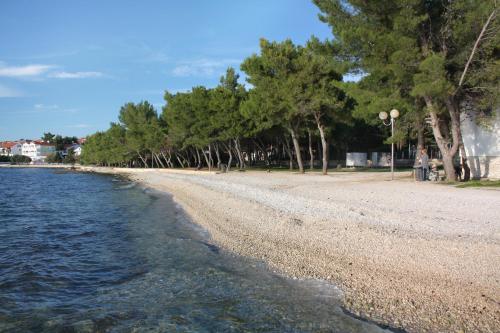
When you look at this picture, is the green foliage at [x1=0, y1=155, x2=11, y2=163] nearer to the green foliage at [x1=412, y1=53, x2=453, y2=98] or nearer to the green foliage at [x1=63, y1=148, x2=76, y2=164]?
the green foliage at [x1=63, y1=148, x2=76, y2=164]

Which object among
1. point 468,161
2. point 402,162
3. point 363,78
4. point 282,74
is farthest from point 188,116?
point 468,161

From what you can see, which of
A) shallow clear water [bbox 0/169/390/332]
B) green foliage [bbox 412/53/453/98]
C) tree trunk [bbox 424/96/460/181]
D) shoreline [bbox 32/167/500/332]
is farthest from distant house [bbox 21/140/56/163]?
shoreline [bbox 32/167/500/332]

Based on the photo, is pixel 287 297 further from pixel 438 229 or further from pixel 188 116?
pixel 188 116

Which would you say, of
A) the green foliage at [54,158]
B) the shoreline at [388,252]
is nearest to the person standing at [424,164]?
the shoreline at [388,252]

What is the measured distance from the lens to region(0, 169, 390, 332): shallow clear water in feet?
18.6

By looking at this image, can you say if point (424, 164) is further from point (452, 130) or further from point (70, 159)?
point (70, 159)

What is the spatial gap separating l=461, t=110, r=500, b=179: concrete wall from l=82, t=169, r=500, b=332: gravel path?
601 cm

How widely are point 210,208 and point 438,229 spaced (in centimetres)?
1010

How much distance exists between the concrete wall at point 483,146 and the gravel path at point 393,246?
19.7ft

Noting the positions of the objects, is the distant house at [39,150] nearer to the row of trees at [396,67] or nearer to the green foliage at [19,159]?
the green foliage at [19,159]

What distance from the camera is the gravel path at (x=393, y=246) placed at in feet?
18.0

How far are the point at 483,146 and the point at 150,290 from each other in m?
18.8

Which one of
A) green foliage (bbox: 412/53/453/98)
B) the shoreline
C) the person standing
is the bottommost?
the shoreline

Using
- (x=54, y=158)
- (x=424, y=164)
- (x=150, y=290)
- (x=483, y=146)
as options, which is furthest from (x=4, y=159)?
(x=150, y=290)
